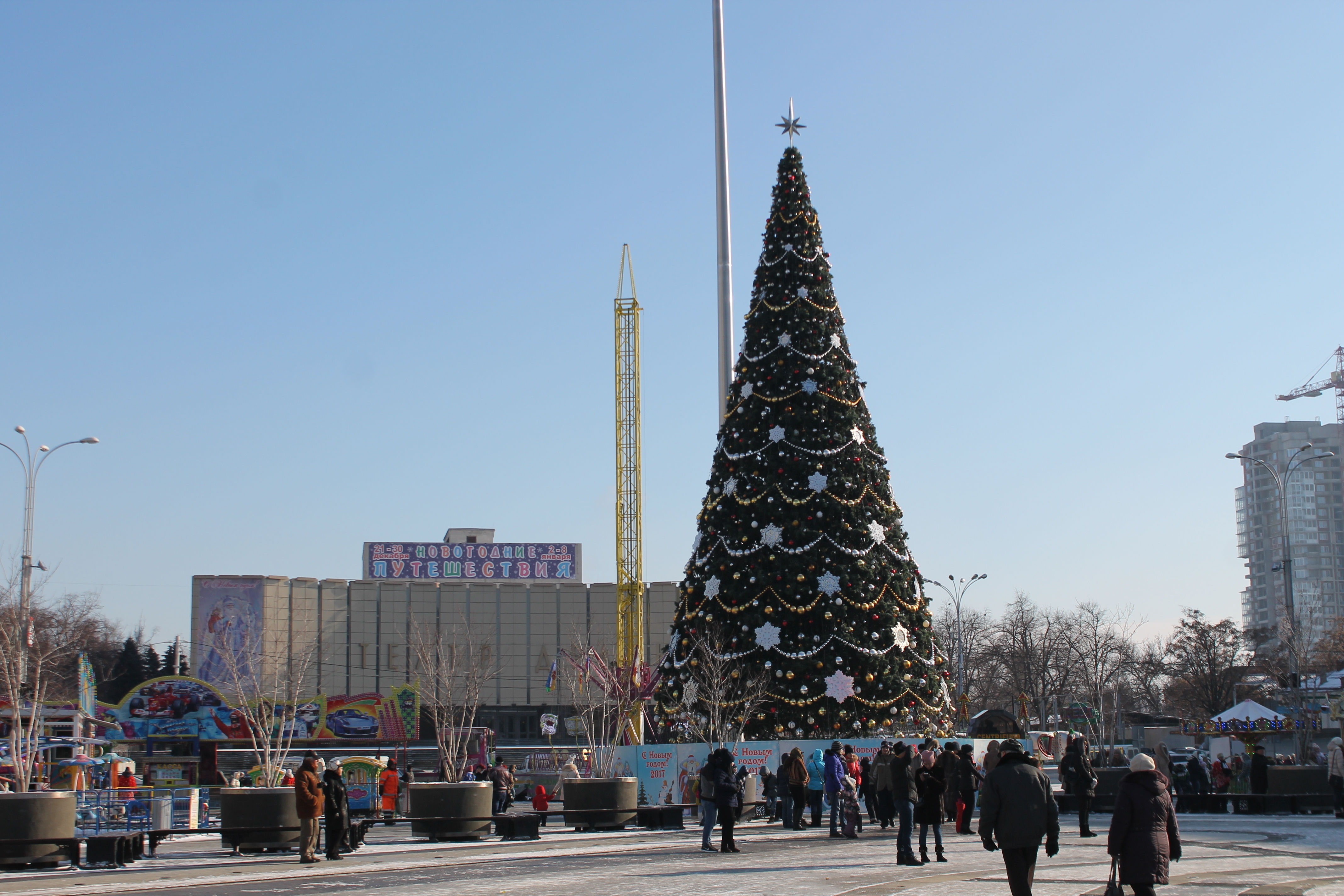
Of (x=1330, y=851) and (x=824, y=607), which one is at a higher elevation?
(x=824, y=607)

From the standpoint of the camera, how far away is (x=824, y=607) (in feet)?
88.2

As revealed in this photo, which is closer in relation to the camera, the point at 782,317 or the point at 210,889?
the point at 210,889

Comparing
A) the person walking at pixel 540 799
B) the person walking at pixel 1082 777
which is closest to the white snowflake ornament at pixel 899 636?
the person walking at pixel 1082 777

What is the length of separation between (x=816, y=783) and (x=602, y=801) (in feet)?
13.1

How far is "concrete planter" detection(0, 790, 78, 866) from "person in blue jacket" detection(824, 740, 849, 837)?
11344 millimetres

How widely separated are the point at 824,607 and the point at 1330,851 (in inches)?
477

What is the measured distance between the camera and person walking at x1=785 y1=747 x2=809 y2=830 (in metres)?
21.3

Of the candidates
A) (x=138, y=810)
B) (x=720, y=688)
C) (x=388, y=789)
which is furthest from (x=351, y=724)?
(x=720, y=688)

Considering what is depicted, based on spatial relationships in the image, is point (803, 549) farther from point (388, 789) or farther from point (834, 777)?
point (388, 789)

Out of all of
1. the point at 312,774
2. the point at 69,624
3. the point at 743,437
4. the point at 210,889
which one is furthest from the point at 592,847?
the point at 69,624

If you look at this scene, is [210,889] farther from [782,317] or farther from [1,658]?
[782,317]

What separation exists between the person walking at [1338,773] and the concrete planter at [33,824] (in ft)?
72.3

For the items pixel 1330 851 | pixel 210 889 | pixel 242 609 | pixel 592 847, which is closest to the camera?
pixel 210 889

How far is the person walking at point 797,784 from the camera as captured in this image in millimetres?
21344
